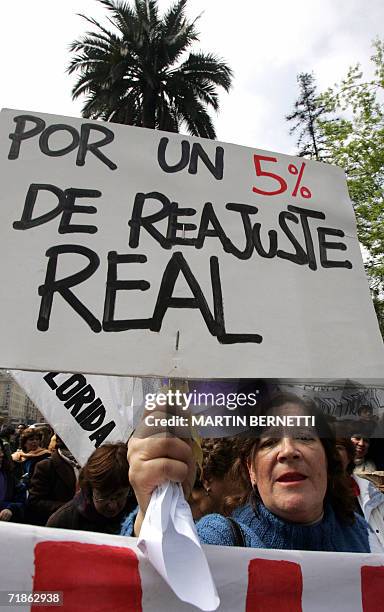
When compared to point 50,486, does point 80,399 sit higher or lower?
higher

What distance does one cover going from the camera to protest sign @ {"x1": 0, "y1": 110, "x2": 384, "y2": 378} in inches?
47.8

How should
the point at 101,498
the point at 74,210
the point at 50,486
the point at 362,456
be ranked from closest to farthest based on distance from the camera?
the point at 74,210 → the point at 101,498 → the point at 50,486 → the point at 362,456

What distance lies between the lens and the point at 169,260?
134cm

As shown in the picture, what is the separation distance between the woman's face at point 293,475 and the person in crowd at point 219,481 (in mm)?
163

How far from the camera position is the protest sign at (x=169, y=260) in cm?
121

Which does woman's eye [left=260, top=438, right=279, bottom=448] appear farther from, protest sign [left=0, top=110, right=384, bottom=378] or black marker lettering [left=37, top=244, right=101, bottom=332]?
black marker lettering [left=37, top=244, right=101, bottom=332]

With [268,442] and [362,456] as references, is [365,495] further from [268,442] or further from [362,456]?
[362,456]

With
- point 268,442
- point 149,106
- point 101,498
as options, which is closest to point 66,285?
point 268,442

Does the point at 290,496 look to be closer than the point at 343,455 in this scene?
Yes

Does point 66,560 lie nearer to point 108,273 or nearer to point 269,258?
point 108,273

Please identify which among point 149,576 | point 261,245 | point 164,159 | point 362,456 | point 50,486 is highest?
point 164,159

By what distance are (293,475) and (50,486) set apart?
2324 millimetres

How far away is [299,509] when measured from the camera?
51.5 inches

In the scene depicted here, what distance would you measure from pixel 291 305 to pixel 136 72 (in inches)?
599
